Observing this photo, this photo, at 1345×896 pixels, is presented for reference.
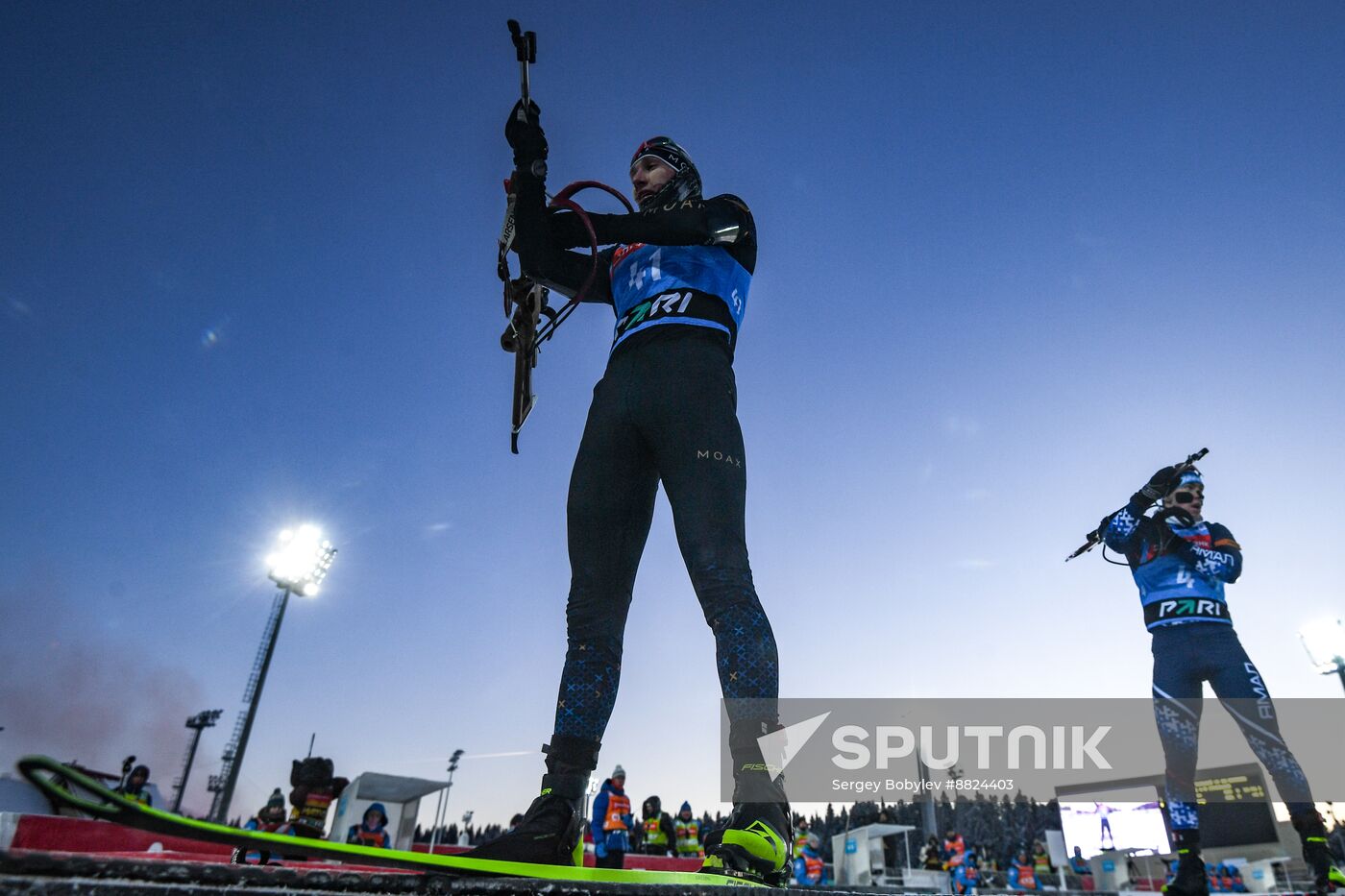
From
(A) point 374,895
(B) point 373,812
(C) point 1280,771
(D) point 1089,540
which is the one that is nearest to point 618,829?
(B) point 373,812

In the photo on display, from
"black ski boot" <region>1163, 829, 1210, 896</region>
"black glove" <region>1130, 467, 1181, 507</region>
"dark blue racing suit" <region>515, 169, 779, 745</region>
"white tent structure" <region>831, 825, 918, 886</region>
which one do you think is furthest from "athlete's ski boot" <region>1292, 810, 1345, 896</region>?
"white tent structure" <region>831, 825, 918, 886</region>

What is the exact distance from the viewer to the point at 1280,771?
15.1 ft

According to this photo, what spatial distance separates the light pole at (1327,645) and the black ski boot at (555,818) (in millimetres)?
18969

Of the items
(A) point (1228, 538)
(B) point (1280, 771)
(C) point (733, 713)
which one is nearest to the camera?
(C) point (733, 713)

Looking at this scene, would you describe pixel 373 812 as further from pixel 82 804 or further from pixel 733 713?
pixel 82 804

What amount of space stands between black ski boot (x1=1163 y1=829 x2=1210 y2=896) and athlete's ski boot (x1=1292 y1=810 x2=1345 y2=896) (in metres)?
0.54

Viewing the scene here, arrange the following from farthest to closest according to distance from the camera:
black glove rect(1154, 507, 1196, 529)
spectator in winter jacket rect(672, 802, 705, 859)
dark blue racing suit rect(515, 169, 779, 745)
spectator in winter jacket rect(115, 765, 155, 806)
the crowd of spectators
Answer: the crowd of spectators, spectator in winter jacket rect(672, 802, 705, 859), spectator in winter jacket rect(115, 765, 155, 806), black glove rect(1154, 507, 1196, 529), dark blue racing suit rect(515, 169, 779, 745)

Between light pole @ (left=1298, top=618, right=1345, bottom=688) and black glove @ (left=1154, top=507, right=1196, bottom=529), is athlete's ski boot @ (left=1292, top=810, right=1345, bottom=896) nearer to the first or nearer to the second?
black glove @ (left=1154, top=507, right=1196, bottom=529)

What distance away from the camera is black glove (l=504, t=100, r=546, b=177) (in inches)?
121

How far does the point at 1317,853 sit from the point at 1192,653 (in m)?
1.21

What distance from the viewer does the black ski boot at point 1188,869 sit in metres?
4.15

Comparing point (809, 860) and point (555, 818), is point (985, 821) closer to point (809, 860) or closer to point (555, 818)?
point (809, 860)

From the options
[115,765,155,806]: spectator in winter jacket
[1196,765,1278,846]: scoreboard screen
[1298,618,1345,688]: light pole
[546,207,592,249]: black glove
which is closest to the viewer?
[546,207,592,249]: black glove

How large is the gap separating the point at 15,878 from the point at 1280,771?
6.10 meters
